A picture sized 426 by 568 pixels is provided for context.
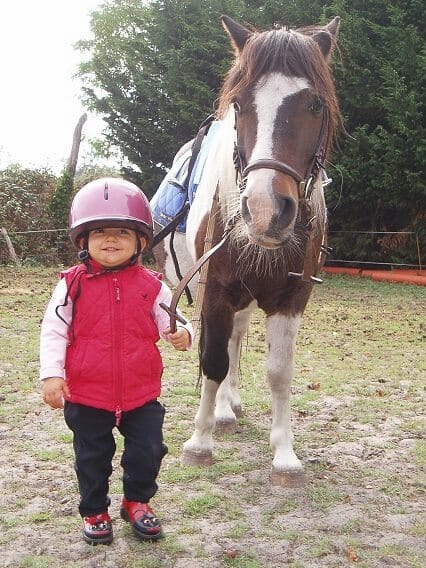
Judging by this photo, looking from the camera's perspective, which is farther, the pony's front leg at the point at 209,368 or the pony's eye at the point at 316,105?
the pony's front leg at the point at 209,368

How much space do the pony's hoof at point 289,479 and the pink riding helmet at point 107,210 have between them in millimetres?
1472

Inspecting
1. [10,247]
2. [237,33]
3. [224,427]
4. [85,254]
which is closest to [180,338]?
[85,254]

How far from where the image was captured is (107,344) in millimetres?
2354

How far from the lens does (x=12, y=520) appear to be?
104 inches

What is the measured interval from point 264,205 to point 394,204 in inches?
496

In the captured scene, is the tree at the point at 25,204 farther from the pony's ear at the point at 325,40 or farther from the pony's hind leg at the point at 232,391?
the pony's ear at the point at 325,40

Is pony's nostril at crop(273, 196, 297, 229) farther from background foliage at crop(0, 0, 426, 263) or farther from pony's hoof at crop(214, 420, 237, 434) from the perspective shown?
background foliage at crop(0, 0, 426, 263)

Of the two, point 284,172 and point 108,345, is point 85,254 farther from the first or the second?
point 284,172

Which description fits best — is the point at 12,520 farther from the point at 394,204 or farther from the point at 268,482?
the point at 394,204

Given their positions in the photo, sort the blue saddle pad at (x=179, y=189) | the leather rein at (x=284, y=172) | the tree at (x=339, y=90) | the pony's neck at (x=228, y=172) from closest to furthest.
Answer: the leather rein at (x=284, y=172)
the pony's neck at (x=228, y=172)
the blue saddle pad at (x=179, y=189)
the tree at (x=339, y=90)

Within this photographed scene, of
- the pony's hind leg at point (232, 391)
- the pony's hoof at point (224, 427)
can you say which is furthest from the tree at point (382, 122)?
the pony's hoof at point (224, 427)

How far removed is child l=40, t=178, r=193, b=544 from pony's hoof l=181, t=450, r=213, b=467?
87 cm

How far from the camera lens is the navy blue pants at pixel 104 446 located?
2387mm

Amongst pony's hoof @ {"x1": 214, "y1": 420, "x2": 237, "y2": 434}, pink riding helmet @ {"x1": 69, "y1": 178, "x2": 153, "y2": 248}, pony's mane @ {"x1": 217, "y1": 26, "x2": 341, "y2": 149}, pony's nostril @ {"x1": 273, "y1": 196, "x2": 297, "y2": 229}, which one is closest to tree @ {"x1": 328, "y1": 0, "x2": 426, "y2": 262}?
pony's hoof @ {"x1": 214, "y1": 420, "x2": 237, "y2": 434}
